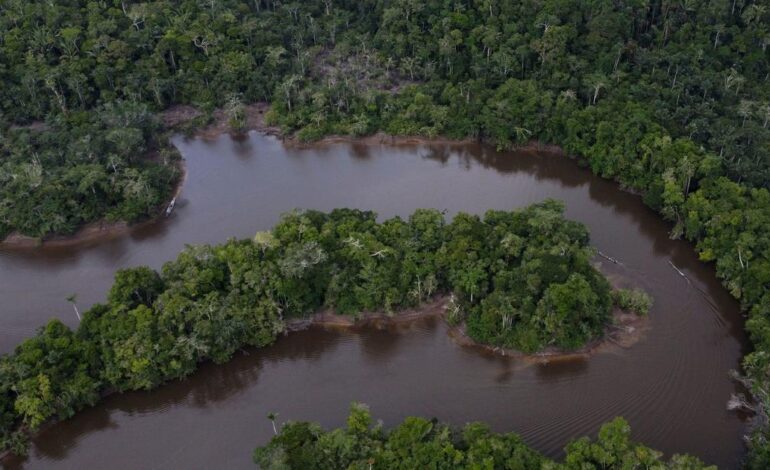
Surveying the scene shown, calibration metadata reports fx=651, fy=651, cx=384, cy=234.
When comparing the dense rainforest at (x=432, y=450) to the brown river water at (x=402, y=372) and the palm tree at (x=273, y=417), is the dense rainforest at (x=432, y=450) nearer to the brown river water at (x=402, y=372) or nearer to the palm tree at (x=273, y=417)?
the palm tree at (x=273, y=417)

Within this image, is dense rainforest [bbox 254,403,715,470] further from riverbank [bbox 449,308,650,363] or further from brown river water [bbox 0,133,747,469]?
riverbank [bbox 449,308,650,363]

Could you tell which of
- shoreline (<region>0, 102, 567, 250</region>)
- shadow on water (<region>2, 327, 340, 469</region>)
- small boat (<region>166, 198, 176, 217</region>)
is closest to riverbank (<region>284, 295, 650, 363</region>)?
shadow on water (<region>2, 327, 340, 469</region>)

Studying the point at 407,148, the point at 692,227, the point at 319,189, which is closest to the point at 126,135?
the point at 319,189

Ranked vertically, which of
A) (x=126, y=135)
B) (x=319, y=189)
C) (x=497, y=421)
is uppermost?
(x=126, y=135)

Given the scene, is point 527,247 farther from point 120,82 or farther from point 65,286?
point 120,82

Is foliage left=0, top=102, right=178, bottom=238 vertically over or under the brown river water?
over

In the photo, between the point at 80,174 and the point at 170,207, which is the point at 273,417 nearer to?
the point at 170,207
